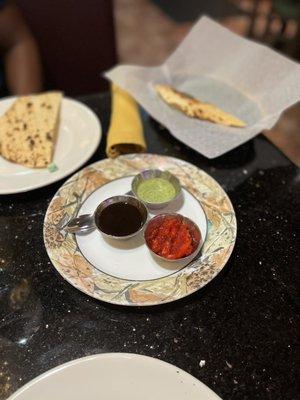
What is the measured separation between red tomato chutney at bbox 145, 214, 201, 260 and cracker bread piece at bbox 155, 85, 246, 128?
1.64 feet

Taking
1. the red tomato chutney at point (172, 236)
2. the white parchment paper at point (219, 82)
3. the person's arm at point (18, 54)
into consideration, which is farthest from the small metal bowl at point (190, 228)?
the person's arm at point (18, 54)

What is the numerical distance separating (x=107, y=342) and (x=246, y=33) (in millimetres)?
3796

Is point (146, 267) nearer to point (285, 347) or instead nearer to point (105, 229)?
point (105, 229)

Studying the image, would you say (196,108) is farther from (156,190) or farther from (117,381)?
(117,381)

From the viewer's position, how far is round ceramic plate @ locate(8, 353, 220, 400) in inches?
26.5

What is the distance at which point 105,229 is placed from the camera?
36.5 inches

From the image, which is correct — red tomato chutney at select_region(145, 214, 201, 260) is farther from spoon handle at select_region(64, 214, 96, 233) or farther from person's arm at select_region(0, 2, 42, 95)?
person's arm at select_region(0, 2, 42, 95)

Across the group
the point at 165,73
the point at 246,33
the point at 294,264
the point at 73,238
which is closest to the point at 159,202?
the point at 73,238

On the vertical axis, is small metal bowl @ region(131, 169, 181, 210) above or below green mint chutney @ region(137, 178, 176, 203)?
above

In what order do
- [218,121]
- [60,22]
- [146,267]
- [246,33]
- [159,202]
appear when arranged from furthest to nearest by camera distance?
1. [246,33]
2. [60,22]
3. [218,121]
4. [159,202]
5. [146,267]

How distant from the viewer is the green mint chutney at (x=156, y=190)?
1029mm

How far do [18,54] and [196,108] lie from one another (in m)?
0.89

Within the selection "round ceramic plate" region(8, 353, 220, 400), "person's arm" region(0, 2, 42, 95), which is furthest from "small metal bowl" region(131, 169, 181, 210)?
"person's arm" region(0, 2, 42, 95)

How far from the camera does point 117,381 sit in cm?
70
